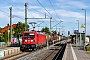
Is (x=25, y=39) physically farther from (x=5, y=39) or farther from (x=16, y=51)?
(x=5, y=39)

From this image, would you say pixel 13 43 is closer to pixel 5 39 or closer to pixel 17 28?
pixel 5 39

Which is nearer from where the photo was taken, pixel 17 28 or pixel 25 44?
pixel 25 44

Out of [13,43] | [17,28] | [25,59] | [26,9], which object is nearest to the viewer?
[25,59]

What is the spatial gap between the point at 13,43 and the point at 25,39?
21.2 metres

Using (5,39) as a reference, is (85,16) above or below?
above

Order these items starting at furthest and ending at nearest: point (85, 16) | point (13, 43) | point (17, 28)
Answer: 1. point (17, 28)
2. point (13, 43)
3. point (85, 16)

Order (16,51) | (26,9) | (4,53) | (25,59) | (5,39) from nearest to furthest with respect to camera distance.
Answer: (25,59) < (4,53) < (16,51) < (26,9) < (5,39)

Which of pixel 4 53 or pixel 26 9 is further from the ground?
pixel 26 9

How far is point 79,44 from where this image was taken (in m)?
47.4

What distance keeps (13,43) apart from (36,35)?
2118 centimetres

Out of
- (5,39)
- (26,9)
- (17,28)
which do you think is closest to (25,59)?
(26,9)

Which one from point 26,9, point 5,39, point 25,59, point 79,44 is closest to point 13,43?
point 5,39

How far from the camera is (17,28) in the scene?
263 feet

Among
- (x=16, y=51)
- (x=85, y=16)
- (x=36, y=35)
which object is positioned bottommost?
(x=16, y=51)
